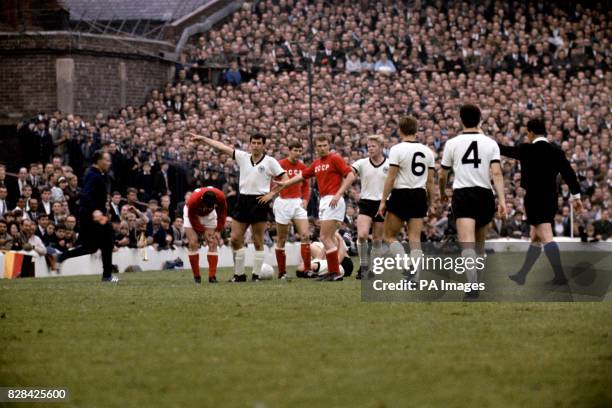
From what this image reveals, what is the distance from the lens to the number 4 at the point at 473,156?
12.7m

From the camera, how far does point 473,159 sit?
501 inches

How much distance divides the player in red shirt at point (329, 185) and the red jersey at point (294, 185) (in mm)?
1428

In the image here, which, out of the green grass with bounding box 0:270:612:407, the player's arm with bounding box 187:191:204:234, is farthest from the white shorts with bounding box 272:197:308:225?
the green grass with bounding box 0:270:612:407

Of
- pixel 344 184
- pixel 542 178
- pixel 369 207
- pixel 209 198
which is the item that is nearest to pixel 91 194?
pixel 209 198

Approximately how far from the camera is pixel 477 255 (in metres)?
12.9

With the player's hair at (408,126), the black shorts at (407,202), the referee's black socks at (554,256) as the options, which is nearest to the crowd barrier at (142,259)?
the black shorts at (407,202)

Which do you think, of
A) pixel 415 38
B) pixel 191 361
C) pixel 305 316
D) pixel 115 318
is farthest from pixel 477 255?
pixel 415 38

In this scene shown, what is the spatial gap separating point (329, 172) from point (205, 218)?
2.03 metres

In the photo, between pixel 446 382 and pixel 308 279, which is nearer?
pixel 446 382

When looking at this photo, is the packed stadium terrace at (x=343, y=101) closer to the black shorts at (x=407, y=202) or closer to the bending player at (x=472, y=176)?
the black shorts at (x=407, y=202)

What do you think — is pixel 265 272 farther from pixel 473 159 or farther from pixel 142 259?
pixel 142 259

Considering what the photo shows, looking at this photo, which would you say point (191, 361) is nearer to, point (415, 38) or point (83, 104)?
point (83, 104)

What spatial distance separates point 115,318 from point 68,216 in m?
12.5

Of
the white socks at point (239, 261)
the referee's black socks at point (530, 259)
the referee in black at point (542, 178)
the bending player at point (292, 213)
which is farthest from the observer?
the bending player at point (292, 213)
